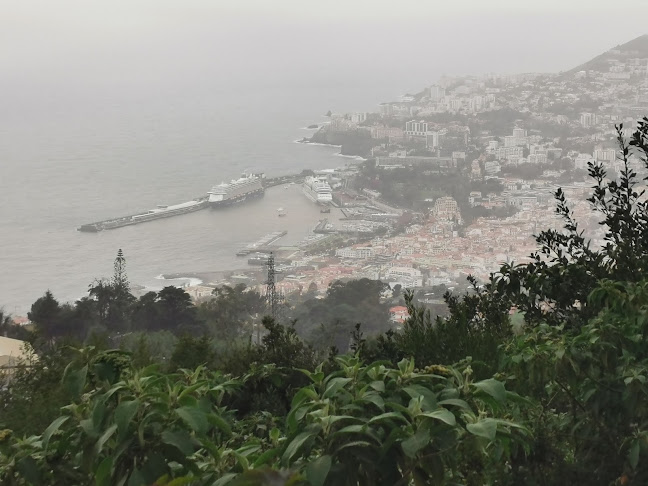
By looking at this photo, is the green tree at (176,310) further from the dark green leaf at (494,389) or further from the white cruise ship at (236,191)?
the dark green leaf at (494,389)

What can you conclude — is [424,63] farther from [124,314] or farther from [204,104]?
[124,314]

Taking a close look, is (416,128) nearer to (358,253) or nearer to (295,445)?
(358,253)

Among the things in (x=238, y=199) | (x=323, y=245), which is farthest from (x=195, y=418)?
(x=238, y=199)

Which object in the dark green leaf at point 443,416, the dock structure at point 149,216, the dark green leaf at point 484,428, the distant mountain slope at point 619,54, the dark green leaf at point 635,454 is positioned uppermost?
the distant mountain slope at point 619,54

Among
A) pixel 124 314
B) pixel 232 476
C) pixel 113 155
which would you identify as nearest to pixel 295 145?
pixel 113 155

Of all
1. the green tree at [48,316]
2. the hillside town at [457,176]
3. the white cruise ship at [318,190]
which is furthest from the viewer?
the white cruise ship at [318,190]

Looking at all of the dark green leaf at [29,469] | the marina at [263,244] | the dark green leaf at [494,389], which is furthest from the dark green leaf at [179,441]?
the marina at [263,244]

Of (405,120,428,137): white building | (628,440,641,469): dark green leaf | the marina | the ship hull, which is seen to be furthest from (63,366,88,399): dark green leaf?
(405,120,428,137): white building

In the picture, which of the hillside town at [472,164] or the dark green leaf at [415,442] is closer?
the dark green leaf at [415,442]
